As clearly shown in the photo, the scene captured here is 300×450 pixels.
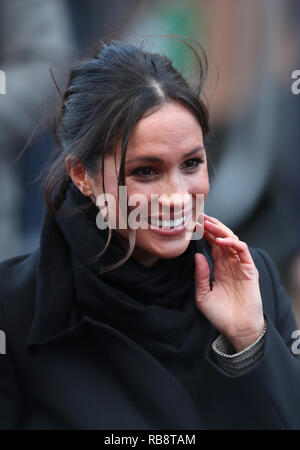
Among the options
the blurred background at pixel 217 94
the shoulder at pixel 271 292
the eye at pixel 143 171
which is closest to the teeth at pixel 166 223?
the eye at pixel 143 171

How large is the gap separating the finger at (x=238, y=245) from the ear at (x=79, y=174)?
39cm

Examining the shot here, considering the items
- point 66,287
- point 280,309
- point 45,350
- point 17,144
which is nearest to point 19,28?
point 17,144

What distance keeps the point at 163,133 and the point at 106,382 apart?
0.68m

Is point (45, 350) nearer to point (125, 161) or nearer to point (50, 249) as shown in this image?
point (50, 249)

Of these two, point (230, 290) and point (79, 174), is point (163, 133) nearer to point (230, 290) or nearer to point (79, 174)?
point (79, 174)

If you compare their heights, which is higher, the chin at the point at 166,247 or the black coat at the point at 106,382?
the chin at the point at 166,247

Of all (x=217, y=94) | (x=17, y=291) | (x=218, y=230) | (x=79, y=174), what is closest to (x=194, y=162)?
(x=218, y=230)

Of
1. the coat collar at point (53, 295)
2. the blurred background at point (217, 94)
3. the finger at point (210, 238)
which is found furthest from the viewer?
the blurred background at point (217, 94)

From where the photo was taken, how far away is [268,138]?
235 centimetres

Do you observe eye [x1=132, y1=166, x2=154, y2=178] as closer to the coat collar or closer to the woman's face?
the woman's face

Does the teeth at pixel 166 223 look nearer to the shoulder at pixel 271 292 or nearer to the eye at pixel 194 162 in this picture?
the eye at pixel 194 162

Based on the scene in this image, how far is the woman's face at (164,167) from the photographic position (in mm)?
1211

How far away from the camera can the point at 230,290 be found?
140 cm

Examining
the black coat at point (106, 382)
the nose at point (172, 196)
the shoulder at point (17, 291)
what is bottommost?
the black coat at point (106, 382)
